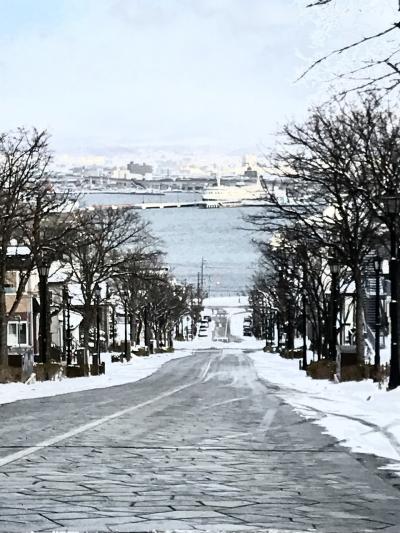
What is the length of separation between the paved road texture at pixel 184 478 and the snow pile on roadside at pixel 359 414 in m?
0.42

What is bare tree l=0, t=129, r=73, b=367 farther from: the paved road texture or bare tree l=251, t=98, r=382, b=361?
the paved road texture

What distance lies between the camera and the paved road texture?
27.0ft

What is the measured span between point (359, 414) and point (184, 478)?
10108 millimetres

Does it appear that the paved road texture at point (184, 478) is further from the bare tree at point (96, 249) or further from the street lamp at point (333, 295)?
the bare tree at point (96, 249)

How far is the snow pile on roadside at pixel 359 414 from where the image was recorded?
48.0ft

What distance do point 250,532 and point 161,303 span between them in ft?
345

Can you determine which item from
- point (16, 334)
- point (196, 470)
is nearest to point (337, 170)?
point (196, 470)

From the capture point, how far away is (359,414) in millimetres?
20312

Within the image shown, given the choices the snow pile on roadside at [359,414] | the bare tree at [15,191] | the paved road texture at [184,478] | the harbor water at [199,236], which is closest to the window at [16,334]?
the bare tree at [15,191]

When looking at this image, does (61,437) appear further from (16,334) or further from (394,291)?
(16,334)

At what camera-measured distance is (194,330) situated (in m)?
196

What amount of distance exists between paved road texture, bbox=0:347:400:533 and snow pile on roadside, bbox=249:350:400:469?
419 mm

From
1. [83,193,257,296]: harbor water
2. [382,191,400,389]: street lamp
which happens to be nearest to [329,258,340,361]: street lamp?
[382,191,400,389]: street lamp

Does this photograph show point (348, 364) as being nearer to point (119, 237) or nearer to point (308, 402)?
point (308, 402)
